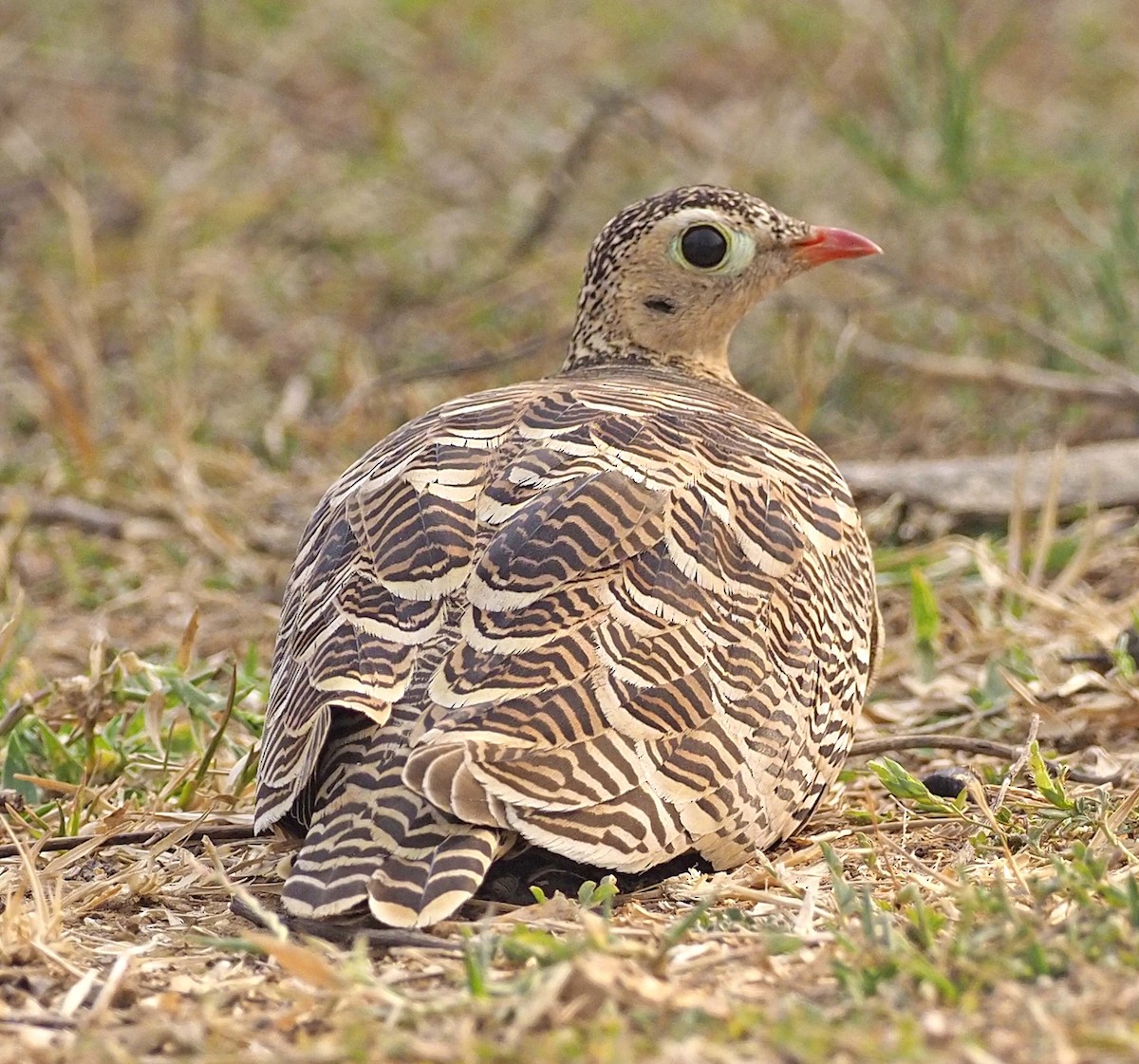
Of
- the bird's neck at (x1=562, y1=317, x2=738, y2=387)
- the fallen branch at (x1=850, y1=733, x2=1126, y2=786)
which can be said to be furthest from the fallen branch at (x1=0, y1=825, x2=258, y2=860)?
the bird's neck at (x1=562, y1=317, x2=738, y2=387)

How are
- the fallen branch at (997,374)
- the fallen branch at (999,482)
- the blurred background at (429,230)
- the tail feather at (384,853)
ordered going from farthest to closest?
the blurred background at (429,230) → the fallen branch at (997,374) → the fallen branch at (999,482) → the tail feather at (384,853)

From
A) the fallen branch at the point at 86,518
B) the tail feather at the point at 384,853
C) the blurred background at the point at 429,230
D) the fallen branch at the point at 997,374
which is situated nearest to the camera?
the tail feather at the point at 384,853

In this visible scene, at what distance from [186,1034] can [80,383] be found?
4.70m

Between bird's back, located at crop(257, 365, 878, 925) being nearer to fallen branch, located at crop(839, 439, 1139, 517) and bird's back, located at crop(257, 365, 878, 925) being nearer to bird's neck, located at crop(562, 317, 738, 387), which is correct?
bird's neck, located at crop(562, 317, 738, 387)

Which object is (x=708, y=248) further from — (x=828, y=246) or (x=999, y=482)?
(x=999, y=482)

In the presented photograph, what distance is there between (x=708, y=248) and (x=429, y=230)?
3.86m

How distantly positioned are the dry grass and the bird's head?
2.27 feet

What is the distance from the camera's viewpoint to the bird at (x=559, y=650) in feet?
9.27

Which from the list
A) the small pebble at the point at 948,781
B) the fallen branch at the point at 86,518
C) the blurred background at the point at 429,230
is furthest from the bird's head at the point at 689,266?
the fallen branch at the point at 86,518

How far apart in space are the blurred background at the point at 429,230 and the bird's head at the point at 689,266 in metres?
0.66

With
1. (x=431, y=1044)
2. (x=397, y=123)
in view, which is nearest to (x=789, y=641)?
(x=431, y=1044)

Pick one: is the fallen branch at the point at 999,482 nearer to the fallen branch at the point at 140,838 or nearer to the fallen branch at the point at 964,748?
the fallen branch at the point at 964,748

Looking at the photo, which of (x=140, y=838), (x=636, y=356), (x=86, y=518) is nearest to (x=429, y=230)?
(x=86, y=518)

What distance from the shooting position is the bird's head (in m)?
4.64
